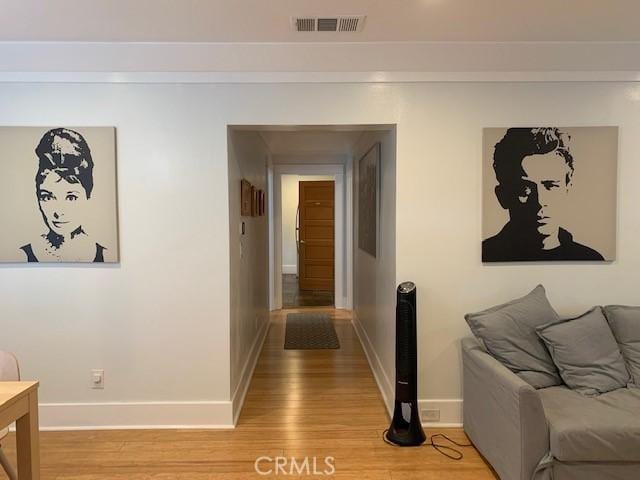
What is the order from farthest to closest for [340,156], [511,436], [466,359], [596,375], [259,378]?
[340,156], [259,378], [466,359], [596,375], [511,436]

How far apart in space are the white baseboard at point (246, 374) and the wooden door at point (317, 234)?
9.70 ft

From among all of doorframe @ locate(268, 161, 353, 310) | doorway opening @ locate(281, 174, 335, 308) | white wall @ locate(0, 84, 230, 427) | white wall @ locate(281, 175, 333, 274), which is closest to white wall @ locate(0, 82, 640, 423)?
white wall @ locate(0, 84, 230, 427)

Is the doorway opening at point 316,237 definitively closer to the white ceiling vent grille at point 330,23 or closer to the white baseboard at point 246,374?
the white baseboard at point 246,374

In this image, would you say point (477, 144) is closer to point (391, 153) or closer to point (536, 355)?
point (391, 153)

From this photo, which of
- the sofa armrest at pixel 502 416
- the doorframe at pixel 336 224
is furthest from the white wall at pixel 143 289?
the doorframe at pixel 336 224

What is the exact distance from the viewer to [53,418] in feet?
9.43

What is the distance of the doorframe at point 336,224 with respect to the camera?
6324 mm

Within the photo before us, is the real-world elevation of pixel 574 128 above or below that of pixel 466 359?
above

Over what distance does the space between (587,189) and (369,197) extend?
171 cm

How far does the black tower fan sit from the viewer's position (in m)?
2.64

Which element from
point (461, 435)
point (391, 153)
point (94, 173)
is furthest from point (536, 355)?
point (94, 173)

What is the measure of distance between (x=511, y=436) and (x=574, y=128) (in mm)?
1932

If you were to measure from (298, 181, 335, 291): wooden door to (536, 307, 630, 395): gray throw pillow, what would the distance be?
561 centimetres

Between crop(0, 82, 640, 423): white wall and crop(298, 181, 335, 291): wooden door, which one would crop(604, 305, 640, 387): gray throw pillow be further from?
crop(298, 181, 335, 291): wooden door
